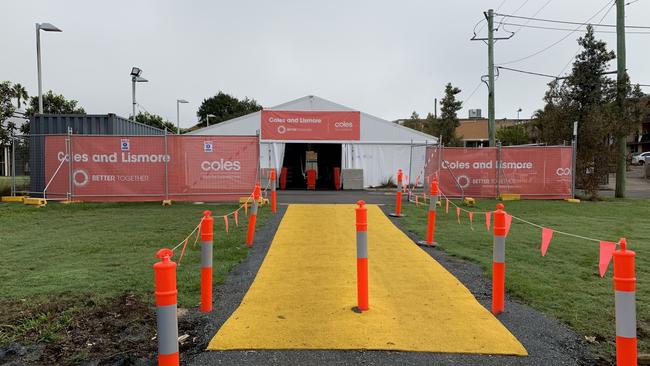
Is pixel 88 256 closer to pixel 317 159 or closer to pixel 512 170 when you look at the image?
pixel 512 170

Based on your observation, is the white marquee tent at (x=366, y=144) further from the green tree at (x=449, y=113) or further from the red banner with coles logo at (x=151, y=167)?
the green tree at (x=449, y=113)

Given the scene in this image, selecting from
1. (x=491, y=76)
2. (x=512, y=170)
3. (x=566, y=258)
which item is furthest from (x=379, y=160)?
(x=566, y=258)

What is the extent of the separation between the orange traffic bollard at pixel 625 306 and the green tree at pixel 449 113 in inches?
1848

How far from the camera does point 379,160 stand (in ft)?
90.9

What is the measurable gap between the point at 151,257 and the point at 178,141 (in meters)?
8.28

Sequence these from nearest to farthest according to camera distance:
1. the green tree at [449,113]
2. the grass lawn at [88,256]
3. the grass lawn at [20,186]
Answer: the grass lawn at [88,256] < the grass lawn at [20,186] < the green tree at [449,113]

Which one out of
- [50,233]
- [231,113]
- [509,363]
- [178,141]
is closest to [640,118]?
[178,141]

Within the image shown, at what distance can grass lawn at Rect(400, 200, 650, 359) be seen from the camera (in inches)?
187

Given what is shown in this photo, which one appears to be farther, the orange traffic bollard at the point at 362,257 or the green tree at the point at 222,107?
the green tree at the point at 222,107

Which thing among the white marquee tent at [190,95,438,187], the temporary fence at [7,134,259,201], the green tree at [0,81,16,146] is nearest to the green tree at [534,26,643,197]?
the white marquee tent at [190,95,438,187]

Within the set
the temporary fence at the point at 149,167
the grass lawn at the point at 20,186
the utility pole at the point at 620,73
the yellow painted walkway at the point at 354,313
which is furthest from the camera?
the utility pole at the point at 620,73

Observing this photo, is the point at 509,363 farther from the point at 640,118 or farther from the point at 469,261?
the point at 640,118

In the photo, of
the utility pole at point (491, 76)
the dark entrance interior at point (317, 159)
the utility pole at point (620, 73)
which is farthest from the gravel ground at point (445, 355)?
the dark entrance interior at point (317, 159)

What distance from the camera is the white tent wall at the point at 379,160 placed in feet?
89.8
